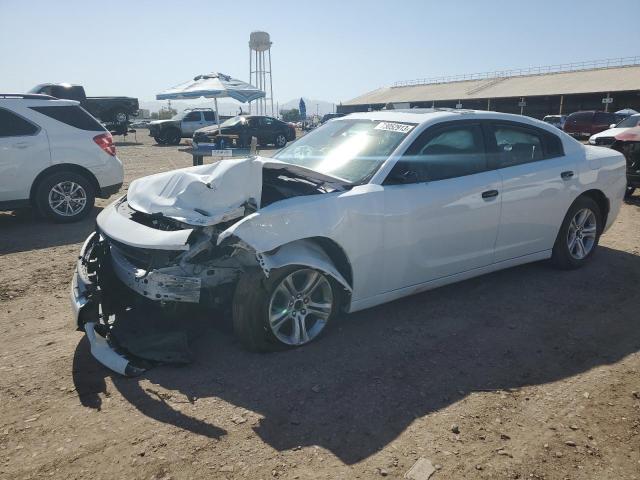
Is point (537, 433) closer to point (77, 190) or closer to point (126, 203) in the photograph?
point (126, 203)

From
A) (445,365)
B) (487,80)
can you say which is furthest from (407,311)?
(487,80)

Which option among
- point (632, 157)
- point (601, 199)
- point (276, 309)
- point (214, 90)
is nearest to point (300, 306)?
point (276, 309)

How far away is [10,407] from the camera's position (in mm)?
2934

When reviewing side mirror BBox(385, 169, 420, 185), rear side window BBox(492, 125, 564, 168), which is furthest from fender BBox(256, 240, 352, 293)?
rear side window BBox(492, 125, 564, 168)

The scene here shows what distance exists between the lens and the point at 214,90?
14266mm

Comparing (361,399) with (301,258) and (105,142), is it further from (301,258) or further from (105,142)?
(105,142)

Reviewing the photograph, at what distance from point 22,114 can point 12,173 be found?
86cm

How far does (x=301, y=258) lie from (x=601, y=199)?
3721mm

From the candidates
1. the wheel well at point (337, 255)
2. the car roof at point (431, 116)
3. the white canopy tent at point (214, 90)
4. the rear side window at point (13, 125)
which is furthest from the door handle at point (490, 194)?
the white canopy tent at point (214, 90)

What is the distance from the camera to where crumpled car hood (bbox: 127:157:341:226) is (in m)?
3.44

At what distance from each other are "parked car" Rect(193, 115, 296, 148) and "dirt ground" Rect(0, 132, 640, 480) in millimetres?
16649

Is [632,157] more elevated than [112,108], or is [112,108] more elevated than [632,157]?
[112,108]

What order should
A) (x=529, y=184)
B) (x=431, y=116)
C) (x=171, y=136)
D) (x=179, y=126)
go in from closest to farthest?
(x=431, y=116) < (x=529, y=184) < (x=171, y=136) < (x=179, y=126)

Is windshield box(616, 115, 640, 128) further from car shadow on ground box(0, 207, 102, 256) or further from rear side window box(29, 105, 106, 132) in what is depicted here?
car shadow on ground box(0, 207, 102, 256)
